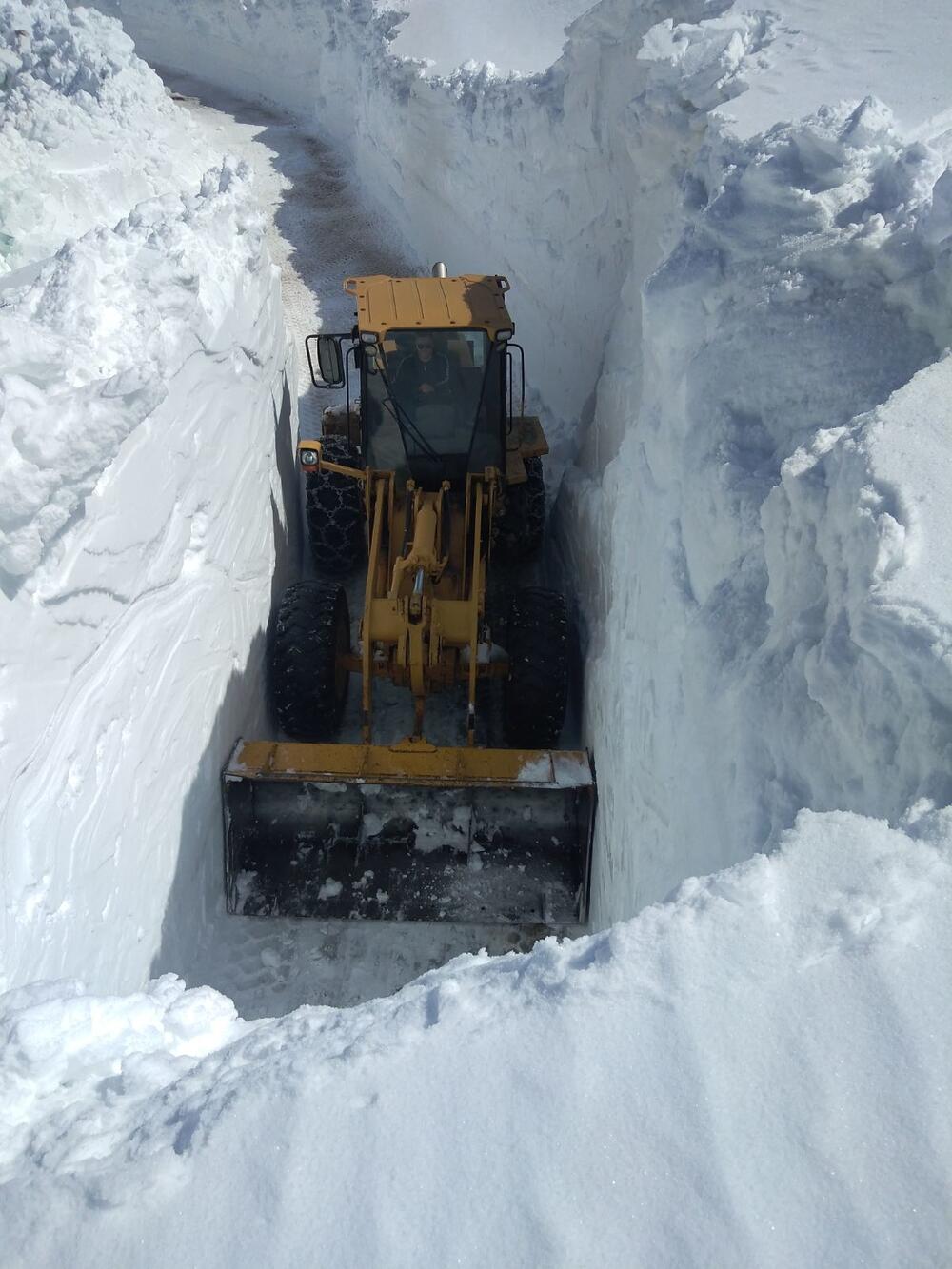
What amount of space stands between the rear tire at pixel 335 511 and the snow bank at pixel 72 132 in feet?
10.9

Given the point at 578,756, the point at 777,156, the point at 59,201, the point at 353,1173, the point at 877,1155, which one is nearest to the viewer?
the point at 877,1155

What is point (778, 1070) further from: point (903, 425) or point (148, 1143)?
point (903, 425)

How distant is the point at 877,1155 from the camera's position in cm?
143

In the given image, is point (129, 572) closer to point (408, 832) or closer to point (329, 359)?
point (408, 832)

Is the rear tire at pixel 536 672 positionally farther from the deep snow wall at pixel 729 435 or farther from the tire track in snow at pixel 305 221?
the tire track in snow at pixel 305 221

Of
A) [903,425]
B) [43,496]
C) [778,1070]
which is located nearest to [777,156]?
[903,425]

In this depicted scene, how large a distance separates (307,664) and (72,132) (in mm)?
6368

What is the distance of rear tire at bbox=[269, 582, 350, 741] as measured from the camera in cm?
498

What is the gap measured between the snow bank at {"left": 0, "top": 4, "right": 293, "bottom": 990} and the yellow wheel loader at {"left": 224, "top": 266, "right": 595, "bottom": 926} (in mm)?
339

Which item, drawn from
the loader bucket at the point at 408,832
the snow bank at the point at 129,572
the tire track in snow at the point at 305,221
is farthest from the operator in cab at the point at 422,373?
the tire track in snow at the point at 305,221

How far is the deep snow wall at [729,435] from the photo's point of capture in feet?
7.38

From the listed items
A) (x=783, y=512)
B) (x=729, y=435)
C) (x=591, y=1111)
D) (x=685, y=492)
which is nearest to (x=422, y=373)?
(x=685, y=492)

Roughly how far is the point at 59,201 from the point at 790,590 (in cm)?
748

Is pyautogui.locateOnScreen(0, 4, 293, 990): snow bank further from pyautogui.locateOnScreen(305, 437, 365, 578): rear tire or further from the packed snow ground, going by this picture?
pyautogui.locateOnScreen(305, 437, 365, 578): rear tire
